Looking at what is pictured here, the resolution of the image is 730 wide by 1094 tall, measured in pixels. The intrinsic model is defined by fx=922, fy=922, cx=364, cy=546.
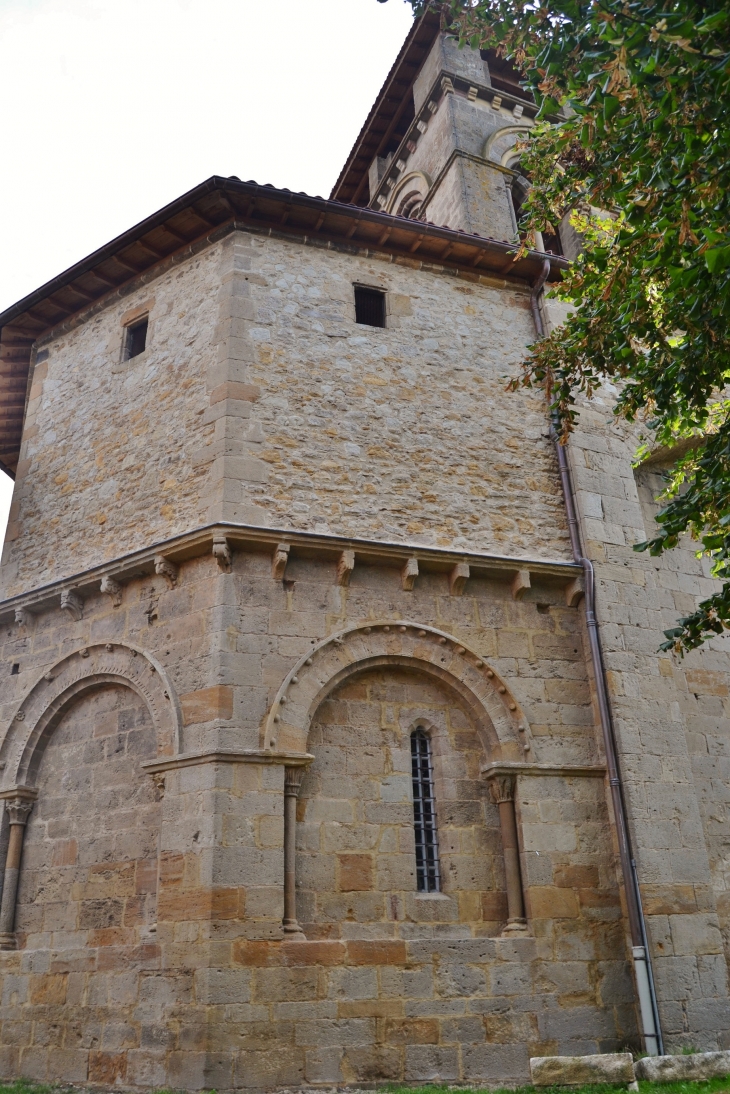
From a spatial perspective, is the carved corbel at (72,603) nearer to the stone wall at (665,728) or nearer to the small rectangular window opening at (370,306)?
the small rectangular window opening at (370,306)

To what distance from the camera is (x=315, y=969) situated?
8.20 m

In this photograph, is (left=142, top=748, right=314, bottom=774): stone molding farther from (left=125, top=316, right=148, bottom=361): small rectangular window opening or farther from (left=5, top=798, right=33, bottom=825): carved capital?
(left=125, top=316, right=148, bottom=361): small rectangular window opening

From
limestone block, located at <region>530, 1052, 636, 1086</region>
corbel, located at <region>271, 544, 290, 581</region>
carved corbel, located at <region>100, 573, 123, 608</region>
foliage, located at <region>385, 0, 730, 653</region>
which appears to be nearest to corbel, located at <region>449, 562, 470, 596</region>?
corbel, located at <region>271, 544, 290, 581</region>

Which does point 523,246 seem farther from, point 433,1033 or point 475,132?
point 475,132

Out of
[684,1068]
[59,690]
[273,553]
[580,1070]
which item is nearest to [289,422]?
[273,553]

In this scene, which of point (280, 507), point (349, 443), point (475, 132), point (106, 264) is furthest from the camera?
point (475, 132)

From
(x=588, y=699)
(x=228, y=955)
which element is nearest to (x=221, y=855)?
(x=228, y=955)

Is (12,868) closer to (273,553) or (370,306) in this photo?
(273,553)

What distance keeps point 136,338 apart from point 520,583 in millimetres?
5998

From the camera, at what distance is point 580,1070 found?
7.56 meters

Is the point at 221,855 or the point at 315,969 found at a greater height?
the point at 221,855

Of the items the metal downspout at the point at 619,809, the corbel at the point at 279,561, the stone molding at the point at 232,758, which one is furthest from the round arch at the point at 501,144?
the stone molding at the point at 232,758

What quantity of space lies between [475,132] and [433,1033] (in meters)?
14.6

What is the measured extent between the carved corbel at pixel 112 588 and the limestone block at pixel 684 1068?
6741 mm
